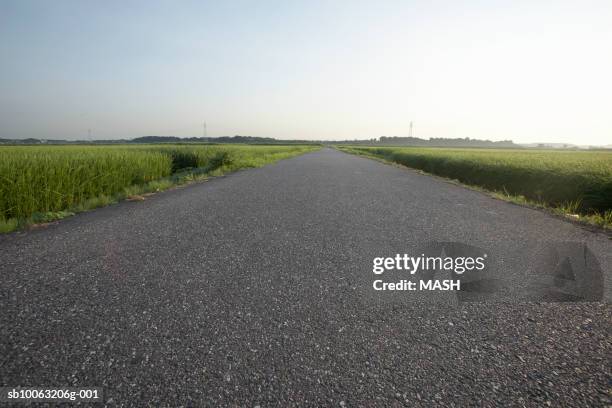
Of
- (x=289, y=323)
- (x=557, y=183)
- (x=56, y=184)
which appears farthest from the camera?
(x=557, y=183)

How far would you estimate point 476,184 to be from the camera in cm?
1063

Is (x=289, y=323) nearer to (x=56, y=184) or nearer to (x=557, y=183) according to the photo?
(x=56, y=184)

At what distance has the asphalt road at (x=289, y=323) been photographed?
4.87ft

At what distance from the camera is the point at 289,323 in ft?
6.63

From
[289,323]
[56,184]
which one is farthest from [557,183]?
[56,184]

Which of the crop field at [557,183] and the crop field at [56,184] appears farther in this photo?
the crop field at [557,183]

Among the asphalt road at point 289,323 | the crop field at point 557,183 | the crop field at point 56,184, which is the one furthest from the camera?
the crop field at point 557,183

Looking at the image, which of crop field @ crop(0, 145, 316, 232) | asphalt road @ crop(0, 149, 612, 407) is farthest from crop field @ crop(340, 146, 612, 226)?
crop field @ crop(0, 145, 316, 232)

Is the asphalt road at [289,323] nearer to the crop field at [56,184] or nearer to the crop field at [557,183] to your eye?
the crop field at [56,184]

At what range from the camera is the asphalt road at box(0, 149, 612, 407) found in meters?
1.48

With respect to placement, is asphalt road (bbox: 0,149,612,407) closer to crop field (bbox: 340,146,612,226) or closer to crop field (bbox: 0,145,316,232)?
crop field (bbox: 0,145,316,232)

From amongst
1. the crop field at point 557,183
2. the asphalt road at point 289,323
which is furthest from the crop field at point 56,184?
the crop field at point 557,183

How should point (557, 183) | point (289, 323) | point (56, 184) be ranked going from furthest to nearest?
point (557, 183)
point (56, 184)
point (289, 323)

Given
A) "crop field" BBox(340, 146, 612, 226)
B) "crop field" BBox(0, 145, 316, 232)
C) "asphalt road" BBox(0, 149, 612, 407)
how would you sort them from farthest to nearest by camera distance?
"crop field" BBox(340, 146, 612, 226) < "crop field" BBox(0, 145, 316, 232) < "asphalt road" BBox(0, 149, 612, 407)
